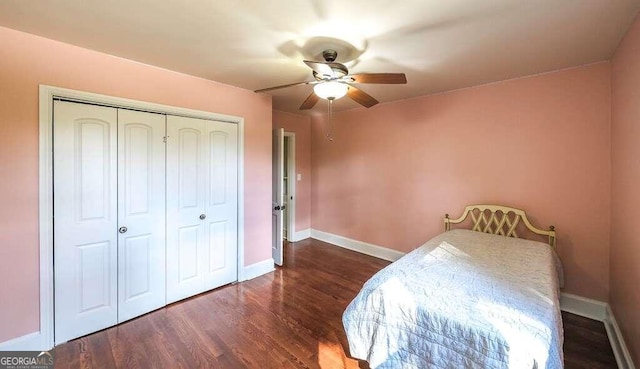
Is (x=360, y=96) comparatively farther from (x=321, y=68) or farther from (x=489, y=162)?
(x=489, y=162)

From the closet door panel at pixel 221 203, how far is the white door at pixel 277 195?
697 millimetres

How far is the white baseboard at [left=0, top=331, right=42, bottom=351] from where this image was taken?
1.92 metres

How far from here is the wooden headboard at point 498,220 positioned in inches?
108

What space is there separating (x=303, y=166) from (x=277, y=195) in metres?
1.39

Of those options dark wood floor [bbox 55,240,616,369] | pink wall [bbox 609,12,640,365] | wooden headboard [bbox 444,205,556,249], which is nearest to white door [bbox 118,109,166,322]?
dark wood floor [bbox 55,240,616,369]

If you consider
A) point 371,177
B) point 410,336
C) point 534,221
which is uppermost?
point 371,177

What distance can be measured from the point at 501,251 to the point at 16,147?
3.94 m

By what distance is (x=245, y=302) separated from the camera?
9.12ft

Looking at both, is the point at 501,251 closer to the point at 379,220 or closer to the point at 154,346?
the point at 379,220

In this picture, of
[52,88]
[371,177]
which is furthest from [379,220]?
[52,88]

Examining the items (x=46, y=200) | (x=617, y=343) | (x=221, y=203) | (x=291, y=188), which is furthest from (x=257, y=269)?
(x=617, y=343)

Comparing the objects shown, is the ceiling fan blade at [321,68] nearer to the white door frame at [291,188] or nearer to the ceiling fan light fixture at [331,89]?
the ceiling fan light fixture at [331,89]

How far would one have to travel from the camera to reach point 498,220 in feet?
9.88

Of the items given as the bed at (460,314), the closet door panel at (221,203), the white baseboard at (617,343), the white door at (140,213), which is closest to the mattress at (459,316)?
the bed at (460,314)
